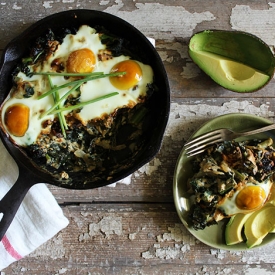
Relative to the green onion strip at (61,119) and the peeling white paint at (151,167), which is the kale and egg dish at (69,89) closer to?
the green onion strip at (61,119)

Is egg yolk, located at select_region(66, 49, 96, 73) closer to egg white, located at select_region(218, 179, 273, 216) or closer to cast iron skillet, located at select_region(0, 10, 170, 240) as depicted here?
cast iron skillet, located at select_region(0, 10, 170, 240)

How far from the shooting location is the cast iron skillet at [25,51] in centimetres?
196

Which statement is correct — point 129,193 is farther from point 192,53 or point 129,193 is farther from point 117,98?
point 192,53

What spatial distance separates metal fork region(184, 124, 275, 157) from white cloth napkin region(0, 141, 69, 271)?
2.43 feet

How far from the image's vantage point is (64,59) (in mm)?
1992

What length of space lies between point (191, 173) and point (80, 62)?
80 centimetres

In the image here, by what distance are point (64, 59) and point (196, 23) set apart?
769 millimetres

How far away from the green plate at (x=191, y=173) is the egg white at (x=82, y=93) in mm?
427

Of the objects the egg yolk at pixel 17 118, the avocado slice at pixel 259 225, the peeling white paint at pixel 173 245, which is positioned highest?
the egg yolk at pixel 17 118

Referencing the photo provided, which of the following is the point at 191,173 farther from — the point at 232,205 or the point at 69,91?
the point at 69,91

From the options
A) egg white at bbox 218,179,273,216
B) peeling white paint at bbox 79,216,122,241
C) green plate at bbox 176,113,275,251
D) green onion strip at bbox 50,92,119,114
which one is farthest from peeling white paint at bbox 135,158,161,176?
green onion strip at bbox 50,92,119,114

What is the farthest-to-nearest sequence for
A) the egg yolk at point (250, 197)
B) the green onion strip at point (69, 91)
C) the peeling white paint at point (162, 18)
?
the peeling white paint at point (162, 18) < the egg yolk at point (250, 197) < the green onion strip at point (69, 91)

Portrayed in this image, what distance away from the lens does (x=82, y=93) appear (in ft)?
6.55

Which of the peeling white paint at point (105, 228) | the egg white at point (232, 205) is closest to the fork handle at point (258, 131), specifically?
the egg white at point (232, 205)
